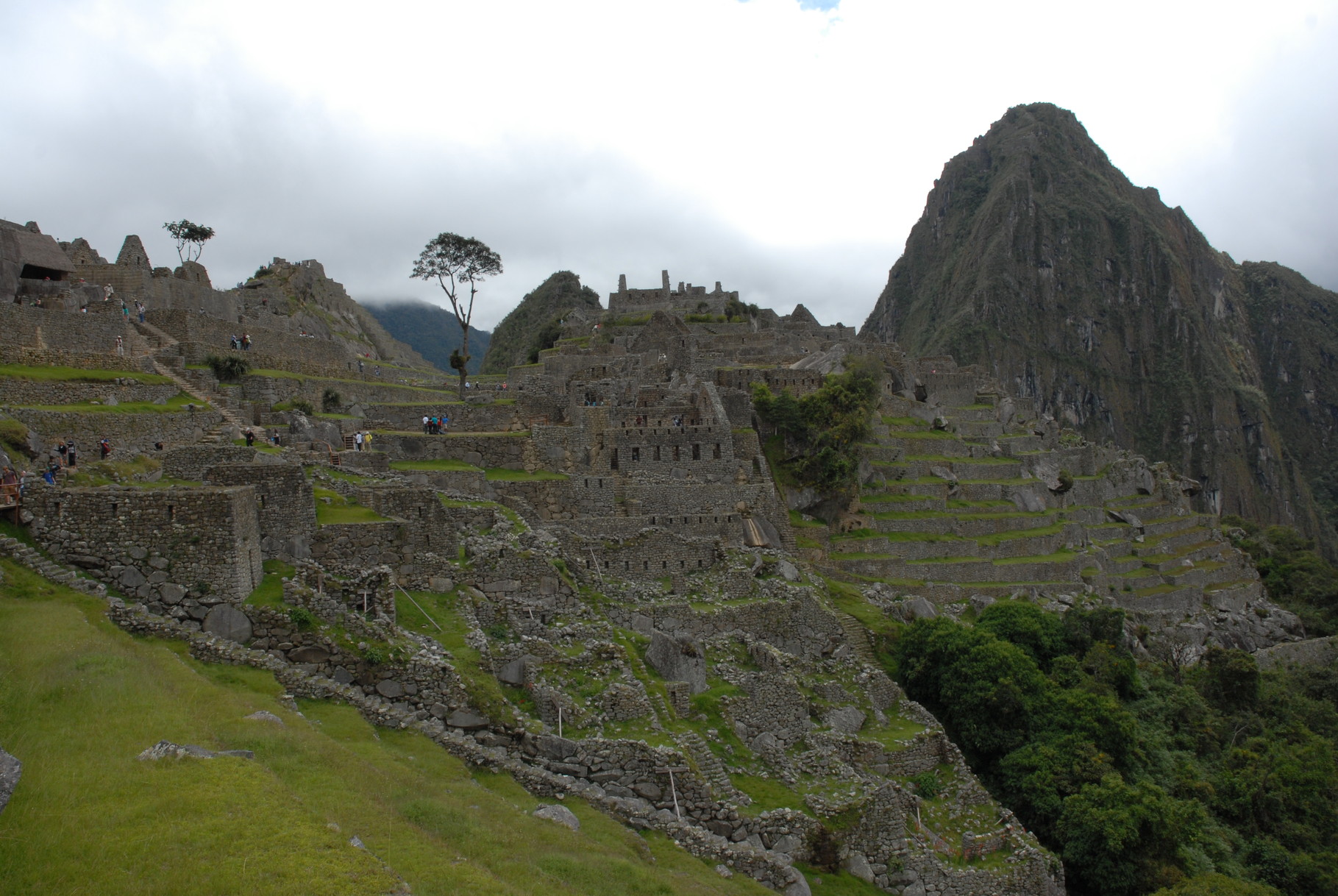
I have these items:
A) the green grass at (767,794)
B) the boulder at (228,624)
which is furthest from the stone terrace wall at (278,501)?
the green grass at (767,794)

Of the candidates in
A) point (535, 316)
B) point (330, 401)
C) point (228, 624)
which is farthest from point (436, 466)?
point (535, 316)

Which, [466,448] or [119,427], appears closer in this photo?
[119,427]

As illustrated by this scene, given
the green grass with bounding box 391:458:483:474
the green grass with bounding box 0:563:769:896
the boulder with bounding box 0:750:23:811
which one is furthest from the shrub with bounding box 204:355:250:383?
the boulder with bounding box 0:750:23:811

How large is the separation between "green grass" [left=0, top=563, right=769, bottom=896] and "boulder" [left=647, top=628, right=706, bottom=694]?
532 cm

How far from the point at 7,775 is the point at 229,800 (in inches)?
66.9

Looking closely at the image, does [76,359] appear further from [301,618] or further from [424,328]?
[424,328]

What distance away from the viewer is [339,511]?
17234 mm

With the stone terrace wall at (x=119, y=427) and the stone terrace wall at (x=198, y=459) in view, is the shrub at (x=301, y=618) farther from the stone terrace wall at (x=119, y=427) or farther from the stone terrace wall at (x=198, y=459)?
the stone terrace wall at (x=119, y=427)

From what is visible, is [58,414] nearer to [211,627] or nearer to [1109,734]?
[211,627]

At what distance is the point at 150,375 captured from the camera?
22438 mm

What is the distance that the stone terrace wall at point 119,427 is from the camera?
17.0 metres

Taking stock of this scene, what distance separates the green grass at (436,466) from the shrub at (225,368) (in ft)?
18.8

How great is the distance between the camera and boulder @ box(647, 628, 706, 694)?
17.8 meters

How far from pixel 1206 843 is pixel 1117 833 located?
6.79m
